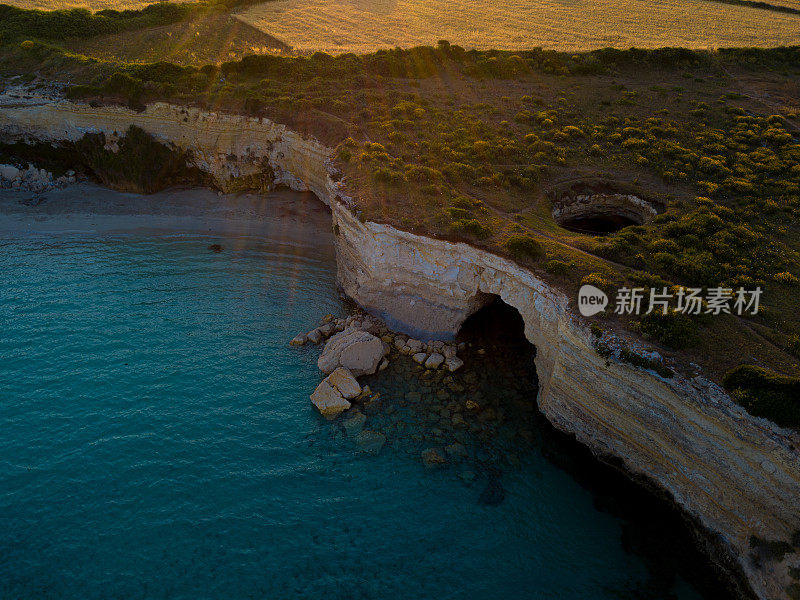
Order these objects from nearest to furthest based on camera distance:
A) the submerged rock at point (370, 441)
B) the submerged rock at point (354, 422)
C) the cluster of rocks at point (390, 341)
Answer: the submerged rock at point (370, 441)
the submerged rock at point (354, 422)
the cluster of rocks at point (390, 341)

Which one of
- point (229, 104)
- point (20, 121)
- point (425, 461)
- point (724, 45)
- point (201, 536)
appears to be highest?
point (724, 45)

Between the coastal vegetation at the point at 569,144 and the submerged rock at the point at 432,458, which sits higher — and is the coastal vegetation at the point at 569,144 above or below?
above

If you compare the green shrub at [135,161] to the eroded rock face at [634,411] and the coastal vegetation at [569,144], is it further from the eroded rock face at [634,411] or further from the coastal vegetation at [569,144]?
the eroded rock face at [634,411]

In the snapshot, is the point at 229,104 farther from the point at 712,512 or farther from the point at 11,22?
the point at 712,512

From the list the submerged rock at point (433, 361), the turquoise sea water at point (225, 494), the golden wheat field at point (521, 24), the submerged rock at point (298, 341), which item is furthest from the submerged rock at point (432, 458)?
the golden wheat field at point (521, 24)

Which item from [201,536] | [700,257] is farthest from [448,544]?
[700,257]

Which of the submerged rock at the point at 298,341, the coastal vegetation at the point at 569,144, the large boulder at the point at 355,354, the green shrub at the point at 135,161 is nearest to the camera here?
the coastal vegetation at the point at 569,144

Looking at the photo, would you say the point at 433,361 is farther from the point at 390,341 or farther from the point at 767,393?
the point at 767,393
